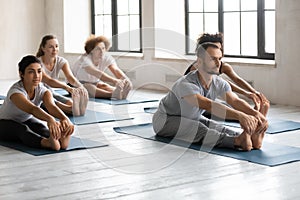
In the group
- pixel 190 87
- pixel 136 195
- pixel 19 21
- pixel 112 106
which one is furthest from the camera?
pixel 19 21

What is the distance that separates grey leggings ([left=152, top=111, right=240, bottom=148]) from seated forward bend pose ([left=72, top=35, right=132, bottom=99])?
2454 millimetres

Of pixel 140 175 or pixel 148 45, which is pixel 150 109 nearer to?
pixel 148 45

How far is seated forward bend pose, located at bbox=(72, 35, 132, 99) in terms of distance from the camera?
7637mm

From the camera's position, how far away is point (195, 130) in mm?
4910

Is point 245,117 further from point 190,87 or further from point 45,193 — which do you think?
point 45,193

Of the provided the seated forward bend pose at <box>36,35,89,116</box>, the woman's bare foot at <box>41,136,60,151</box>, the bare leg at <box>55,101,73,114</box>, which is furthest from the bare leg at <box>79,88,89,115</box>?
the woman's bare foot at <box>41,136,60,151</box>

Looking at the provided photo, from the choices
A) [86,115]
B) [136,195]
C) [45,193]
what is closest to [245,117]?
[136,195]

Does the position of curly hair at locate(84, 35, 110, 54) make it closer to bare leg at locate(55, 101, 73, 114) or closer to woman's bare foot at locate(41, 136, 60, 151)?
bare leg at locate(55, 101, 73, 114)

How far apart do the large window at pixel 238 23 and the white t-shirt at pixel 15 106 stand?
11.7ft

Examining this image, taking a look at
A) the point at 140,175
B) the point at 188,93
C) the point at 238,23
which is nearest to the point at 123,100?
the point at 238,23

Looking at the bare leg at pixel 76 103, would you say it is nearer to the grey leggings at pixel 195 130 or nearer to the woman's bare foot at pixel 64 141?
the grey leggings at pixel 195 130

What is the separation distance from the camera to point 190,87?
4676mm

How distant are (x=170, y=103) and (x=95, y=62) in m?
2.87

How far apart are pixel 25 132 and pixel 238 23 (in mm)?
4014
